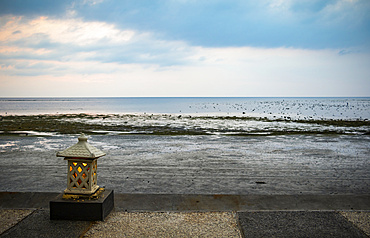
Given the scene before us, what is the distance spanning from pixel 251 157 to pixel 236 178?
3613 mm

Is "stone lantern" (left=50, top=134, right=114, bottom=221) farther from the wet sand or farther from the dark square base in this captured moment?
the wet sand

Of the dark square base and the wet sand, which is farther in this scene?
the wet sand

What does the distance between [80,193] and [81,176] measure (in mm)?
309

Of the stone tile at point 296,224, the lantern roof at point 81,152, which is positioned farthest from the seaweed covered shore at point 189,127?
the lantern roof at point 81,152

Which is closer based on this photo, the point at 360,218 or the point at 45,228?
the point at 45,228

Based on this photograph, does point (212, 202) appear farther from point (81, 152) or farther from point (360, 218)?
point (81, 152)

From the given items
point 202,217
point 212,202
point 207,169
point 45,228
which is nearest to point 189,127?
point 207,169

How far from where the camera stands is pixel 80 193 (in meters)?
5.36

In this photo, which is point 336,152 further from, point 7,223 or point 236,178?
point 7,223

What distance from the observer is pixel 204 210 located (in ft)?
19.5

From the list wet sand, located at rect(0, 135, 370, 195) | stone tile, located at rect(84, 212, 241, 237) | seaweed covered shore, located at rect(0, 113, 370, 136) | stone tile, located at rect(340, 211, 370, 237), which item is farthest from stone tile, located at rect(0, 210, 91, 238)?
seaweed covered shore, located at rect(0, 113, 370, 136)

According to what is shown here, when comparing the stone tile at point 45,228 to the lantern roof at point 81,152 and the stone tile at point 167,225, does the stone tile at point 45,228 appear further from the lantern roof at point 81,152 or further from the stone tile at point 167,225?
the lantern roof at point 81,152

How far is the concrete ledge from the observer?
19.9 feet

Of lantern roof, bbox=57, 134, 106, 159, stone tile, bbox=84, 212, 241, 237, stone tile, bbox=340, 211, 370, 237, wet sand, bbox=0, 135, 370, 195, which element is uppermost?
lantern roof, bbox=57, 134, 106, 159
